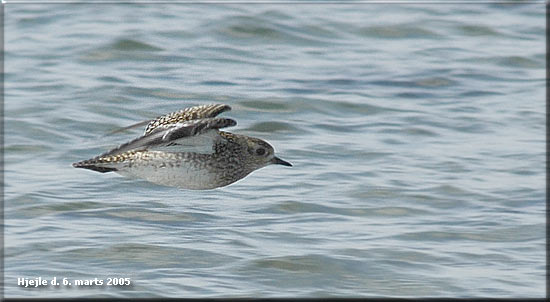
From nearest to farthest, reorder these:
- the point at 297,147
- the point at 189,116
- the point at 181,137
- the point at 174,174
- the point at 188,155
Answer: the point at 181,137, the point at 174,174, the point at 188,155, the point at 189,116, the point at 297,147

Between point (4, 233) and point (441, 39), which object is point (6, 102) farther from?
point (441, 39)

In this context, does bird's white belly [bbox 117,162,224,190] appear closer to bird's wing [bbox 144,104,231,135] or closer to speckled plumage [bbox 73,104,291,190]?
speckled plumage [bbox 73,104,291,190]

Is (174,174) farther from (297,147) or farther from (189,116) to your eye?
(297,147)

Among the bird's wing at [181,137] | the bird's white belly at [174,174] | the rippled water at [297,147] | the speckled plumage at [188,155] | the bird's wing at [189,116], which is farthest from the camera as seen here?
the rippled water at [297,147]

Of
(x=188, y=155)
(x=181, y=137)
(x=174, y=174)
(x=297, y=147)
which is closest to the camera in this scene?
(x=181, y=137)

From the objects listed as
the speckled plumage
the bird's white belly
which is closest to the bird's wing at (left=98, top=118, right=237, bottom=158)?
the speckled plumage

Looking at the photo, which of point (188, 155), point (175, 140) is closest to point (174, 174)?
point (188, 155)

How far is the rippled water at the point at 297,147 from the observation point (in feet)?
24.2

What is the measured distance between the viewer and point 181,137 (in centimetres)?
621

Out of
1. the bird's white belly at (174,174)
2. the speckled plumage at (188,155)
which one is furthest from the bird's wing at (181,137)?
the bird's white belly at (174,174)

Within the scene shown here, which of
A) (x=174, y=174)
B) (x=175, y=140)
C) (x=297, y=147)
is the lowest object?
(x=297, y=147)

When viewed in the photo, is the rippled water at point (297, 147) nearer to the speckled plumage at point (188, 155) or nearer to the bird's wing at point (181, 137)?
the speckled plumage at point (188, 155)

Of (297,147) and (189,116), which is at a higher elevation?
(189,116)

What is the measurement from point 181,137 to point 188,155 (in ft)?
1.91
